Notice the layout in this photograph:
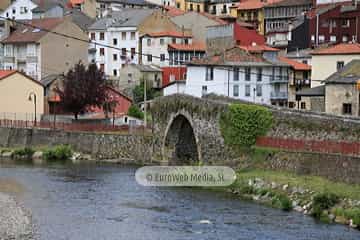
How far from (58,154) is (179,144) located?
7.96 metres

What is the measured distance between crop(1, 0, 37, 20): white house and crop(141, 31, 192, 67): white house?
21.0 metres

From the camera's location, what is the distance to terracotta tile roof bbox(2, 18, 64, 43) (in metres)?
74.2

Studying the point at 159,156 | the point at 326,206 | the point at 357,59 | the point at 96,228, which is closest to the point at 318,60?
the point at 357,59

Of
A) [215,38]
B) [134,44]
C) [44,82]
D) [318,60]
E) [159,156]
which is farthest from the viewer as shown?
[134,44]

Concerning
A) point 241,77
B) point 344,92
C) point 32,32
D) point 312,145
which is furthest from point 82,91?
point 312,145

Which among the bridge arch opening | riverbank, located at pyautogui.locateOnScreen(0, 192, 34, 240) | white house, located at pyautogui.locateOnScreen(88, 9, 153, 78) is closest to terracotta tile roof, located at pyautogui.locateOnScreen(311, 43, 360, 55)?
the bridge arch opening

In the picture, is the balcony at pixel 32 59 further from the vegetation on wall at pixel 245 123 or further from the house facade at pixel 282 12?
the vegetation on wall at pixel 245 123

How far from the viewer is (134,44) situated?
265 feet

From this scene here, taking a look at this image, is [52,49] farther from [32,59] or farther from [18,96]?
[18,96]

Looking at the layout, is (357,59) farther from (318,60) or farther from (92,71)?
(92,71)

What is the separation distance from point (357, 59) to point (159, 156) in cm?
1225

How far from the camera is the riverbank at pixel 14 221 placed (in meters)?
27.9

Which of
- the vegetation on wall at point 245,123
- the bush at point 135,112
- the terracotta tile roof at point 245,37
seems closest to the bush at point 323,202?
the vegetation on wall at point 245,123

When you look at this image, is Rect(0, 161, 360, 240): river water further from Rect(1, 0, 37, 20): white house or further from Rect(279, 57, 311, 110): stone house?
Rect(1, 0, 37, 20): white house
